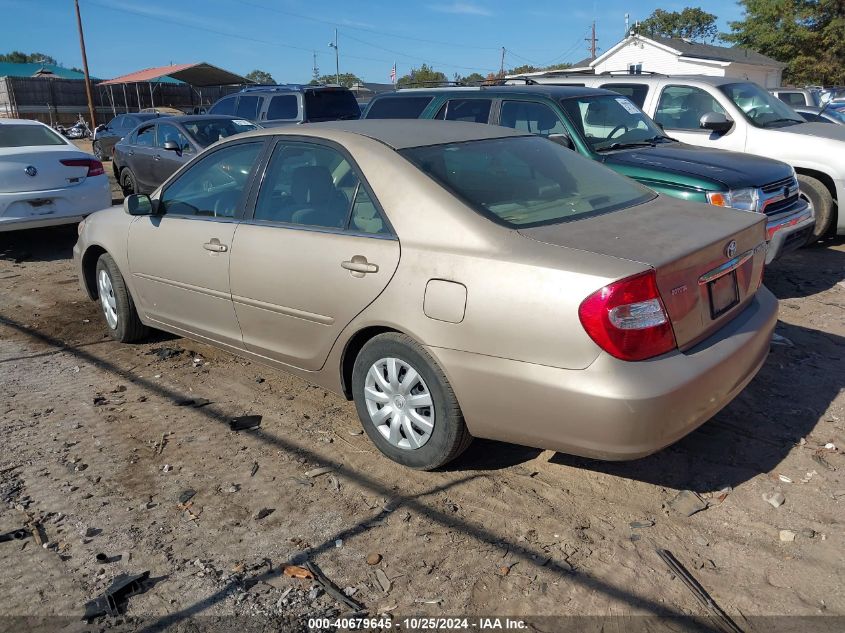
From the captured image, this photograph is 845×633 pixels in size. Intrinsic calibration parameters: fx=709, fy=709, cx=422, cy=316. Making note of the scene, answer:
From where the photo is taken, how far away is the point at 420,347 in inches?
132

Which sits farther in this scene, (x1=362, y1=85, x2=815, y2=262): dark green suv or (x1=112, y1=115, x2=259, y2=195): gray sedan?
(x1=112, y1=115, x2=259, y2=195): gray sedan

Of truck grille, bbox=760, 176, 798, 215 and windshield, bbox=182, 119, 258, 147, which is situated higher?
windshield, bbox=182, 119, 258, 147

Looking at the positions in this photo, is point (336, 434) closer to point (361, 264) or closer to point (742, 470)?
point (361, 264)

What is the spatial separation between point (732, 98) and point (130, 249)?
6.79 metres

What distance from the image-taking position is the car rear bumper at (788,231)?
19.9 ft

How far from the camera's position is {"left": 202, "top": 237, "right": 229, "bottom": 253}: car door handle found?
Result: 171 inches

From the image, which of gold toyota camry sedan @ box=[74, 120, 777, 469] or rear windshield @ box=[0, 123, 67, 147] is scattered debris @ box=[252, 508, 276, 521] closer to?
gold toyota camry sedan @ box=[74, 120, 777, 469]

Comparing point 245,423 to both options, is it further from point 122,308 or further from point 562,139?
point 562,139

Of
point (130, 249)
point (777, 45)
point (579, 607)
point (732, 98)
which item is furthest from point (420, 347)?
point (777, 45)

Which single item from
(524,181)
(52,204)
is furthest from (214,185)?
(52,204)

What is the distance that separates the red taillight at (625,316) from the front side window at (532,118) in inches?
162

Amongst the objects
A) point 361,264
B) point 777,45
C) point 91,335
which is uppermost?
point 777,45

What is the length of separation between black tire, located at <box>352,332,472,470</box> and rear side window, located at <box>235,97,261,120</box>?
11078 millimetres

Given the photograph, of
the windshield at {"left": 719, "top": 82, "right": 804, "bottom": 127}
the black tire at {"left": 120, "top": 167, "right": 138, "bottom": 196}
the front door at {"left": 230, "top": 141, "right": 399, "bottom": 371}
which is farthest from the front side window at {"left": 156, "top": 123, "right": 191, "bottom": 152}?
the windshield at {"left": 719, "top": 82, "right": 804, "bottom": 127}
